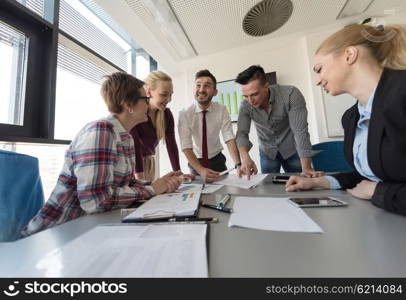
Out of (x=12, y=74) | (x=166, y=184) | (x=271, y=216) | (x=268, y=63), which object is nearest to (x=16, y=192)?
(x=166, y=184)

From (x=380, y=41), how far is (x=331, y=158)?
106 cm

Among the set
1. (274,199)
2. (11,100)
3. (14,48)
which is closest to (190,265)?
(274,199)

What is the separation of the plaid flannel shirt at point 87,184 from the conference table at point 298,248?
0.12 meters

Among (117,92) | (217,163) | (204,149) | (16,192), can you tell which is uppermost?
(117,92)

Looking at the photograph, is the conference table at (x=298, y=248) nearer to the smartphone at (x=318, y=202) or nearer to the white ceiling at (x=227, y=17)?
the smartphone at (x=318, y=202)

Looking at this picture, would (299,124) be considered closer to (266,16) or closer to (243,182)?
(243,182)

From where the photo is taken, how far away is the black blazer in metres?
0.57

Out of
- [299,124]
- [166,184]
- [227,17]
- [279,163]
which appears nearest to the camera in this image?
[166,184]

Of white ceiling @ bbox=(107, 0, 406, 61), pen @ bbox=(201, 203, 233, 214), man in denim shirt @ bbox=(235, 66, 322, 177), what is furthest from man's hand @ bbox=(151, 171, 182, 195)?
white ceiling @ bbox=(107, 0, 406, 61)

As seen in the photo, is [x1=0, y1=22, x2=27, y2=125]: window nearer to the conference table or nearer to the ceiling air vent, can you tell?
the conference table

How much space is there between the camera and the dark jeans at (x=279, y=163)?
1.70 meters

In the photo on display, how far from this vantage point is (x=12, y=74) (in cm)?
143

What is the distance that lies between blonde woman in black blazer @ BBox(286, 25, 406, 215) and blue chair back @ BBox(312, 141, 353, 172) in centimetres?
76

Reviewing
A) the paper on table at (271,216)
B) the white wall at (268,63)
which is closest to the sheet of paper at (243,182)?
the paper on table at (271,216)
